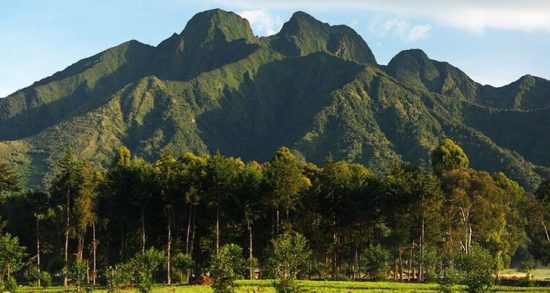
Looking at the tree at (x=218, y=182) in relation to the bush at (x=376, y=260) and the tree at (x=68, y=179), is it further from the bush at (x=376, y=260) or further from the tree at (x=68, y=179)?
the bush at (x=376, y=260)

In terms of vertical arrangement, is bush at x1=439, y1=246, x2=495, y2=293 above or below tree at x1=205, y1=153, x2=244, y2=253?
below

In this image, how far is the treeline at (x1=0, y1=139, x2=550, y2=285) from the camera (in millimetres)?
70312

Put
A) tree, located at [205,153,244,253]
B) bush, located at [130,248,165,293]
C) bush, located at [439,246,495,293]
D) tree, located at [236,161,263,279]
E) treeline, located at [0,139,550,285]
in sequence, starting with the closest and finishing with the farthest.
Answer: bush, located at [439,246,495,293]
bush, located at [130,248,165,293]
treeline, located at [0,139,550,285]
tree, located at [205,153,244,253]
tree, located at [236,161,263,279]

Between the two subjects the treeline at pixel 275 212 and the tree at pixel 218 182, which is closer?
the treeline at pixel 275 212

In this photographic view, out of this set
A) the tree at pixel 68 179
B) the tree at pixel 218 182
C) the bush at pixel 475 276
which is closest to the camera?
the bush at pixel 475 276

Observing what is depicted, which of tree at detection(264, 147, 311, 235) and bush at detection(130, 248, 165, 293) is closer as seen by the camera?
bush at detection(130, 248, 165, 293)

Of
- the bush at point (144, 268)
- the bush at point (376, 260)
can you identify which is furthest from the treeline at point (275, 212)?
the bush at point (144, 268)

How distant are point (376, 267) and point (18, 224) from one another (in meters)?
51.9

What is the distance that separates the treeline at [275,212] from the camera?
231 ft

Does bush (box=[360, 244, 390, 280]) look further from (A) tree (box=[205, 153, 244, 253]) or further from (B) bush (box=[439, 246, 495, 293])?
(B) bush (box=[439, 246, 495, 293])

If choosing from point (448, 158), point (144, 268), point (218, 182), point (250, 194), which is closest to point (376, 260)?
point (250, 194)

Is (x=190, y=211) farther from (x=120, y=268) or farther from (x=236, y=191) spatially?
(x=120, y=268)

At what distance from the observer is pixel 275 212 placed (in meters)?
76.2

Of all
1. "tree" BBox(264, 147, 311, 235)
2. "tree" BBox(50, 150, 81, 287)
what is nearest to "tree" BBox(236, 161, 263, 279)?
"tree" BBox(264, 147, 311, 235)
